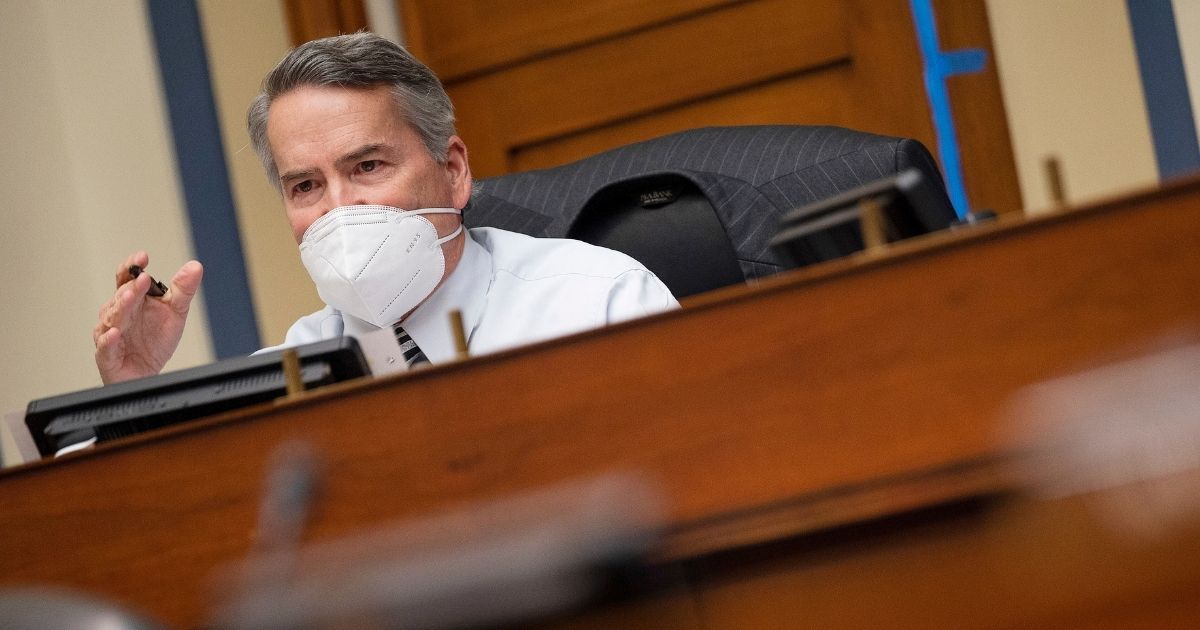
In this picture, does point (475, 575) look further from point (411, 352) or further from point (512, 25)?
point (512, 25)

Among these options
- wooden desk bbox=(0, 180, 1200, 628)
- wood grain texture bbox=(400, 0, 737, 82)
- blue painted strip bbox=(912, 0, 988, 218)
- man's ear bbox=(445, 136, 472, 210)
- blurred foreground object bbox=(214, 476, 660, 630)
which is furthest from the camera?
wood grain texture bbox=(400, 0, 737, 82)

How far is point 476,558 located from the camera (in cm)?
59

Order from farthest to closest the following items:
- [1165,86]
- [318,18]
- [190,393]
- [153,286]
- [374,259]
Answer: [318,18]
[1165,86]
[153,286]
[374,259]
[190,393]

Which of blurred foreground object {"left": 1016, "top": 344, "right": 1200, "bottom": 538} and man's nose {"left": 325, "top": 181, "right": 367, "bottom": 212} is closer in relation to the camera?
blurred foreground object {"left": 1016, "top": 344, "right": 1200, "bottom": 538}

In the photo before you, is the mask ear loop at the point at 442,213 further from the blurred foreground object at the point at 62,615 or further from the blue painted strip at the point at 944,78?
the blue painted strip at the point at 944,78

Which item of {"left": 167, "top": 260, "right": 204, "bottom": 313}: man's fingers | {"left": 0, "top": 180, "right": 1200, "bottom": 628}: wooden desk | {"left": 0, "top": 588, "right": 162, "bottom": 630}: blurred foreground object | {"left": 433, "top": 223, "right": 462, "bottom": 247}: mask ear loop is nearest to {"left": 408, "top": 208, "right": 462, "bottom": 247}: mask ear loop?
{"left": 433, "top": 223, "right": 462, "bottom": 247}: mask ear loop

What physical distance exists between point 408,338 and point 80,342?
1373 mm

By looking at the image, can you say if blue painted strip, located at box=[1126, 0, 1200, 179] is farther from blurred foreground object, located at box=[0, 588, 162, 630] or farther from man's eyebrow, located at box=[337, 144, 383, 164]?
blurred foreground object, located at box=[0, 588, 162, 630]

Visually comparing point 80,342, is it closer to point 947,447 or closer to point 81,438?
point 81,438

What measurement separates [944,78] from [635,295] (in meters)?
1.15

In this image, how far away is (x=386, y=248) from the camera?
4.78 ft

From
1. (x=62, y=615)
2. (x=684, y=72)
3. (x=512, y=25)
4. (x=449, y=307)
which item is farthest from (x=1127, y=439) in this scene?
(x=512, y=25)

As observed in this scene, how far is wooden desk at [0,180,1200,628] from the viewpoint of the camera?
28.0 inches

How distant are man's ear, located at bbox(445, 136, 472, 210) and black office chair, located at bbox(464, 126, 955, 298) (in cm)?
12
